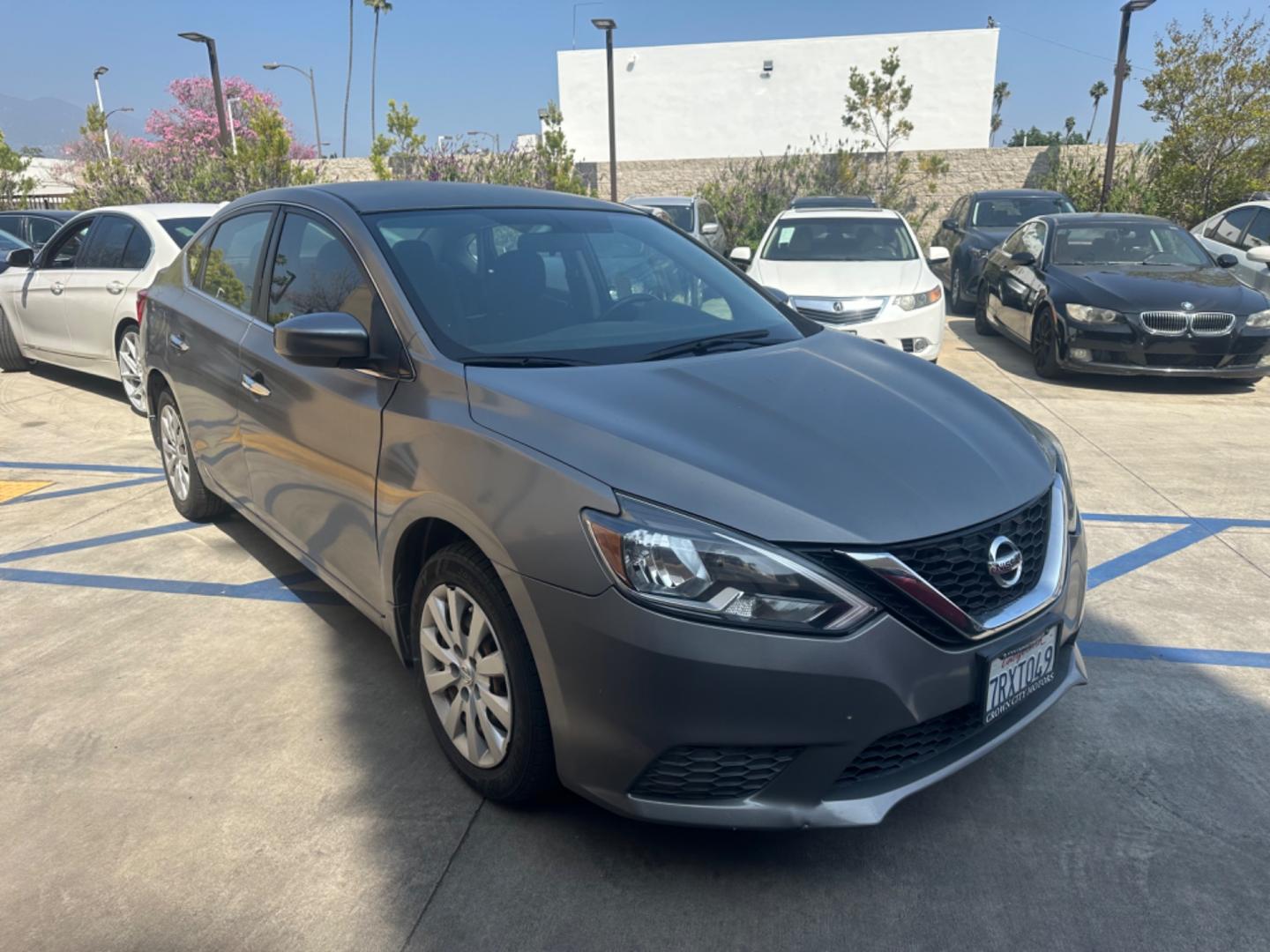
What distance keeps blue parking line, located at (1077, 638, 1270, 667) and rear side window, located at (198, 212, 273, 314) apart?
3507mm

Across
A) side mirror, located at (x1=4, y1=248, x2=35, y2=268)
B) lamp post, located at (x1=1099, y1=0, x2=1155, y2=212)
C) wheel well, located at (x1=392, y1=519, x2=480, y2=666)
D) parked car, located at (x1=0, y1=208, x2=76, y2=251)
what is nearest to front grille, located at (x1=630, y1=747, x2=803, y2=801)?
wheel well, located at (x1=392, y1=519, x2=480, y2=666)

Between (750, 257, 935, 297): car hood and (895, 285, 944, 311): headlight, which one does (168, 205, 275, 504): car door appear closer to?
(750, 257, 935, 297): car hood

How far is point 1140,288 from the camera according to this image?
8406 millimetres

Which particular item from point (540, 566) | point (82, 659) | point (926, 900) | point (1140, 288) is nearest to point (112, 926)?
point (540, 566)

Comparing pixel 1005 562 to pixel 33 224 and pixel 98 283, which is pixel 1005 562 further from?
pixel 33 224

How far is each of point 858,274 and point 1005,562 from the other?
6.81m

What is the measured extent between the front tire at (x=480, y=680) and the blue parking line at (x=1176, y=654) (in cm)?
225

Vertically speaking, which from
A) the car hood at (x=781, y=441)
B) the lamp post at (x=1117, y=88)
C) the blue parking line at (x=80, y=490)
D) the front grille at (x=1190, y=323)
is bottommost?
the blue parking line at (x=80, y=490)

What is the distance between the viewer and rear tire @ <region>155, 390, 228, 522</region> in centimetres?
481

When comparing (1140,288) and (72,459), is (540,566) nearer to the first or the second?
(72,459)

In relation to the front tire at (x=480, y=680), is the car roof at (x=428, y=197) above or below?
above

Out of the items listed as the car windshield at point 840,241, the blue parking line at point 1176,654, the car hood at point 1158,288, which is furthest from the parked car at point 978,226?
the blue parking line at point 1176,654

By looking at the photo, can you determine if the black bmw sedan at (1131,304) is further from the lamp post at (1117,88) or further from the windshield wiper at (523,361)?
the lamp post at (1117,88)

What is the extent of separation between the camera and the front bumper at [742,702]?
2092mm
